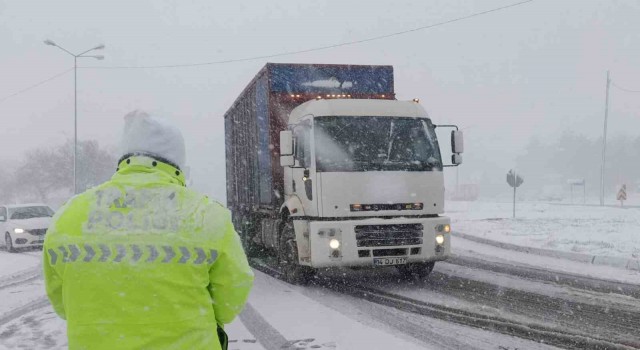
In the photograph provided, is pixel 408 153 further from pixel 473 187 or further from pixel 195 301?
pixel 473 187

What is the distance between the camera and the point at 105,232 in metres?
2.20

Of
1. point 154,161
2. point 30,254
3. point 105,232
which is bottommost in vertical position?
point 30,254

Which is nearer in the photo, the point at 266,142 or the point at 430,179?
the point at 430,179

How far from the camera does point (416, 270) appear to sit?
36.5 feet

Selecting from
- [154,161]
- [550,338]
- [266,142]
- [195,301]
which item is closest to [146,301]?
[195,301]

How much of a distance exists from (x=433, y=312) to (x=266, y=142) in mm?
4814

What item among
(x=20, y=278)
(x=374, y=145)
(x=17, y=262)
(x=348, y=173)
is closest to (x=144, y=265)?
(x=348, y=173)

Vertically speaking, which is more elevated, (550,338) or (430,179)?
(430,179)

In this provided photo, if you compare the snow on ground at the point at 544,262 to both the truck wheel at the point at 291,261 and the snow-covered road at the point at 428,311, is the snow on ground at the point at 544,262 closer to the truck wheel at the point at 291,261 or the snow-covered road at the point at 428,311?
the snow-covered road at the point at 428,311

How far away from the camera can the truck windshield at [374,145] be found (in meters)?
9.88

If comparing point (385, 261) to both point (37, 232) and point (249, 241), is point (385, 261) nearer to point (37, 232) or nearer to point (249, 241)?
point (249, 241)

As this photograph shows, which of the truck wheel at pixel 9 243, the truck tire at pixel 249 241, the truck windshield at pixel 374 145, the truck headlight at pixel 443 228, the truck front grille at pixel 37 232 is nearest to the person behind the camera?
the truck windshield at pixel 374 145

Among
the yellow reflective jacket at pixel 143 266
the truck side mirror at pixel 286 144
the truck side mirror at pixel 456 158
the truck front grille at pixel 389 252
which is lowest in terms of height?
the truck front grille at pixel 389 252

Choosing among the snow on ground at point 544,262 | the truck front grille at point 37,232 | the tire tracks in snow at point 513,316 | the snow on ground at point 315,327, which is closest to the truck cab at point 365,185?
the tire tracks in snow at point 513,316
